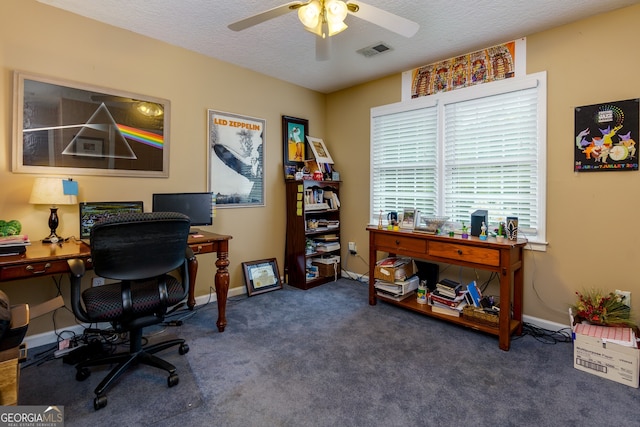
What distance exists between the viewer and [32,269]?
1.84 m

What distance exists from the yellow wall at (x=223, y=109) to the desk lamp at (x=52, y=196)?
0.14 m

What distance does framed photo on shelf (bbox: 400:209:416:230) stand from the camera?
3.11 metres

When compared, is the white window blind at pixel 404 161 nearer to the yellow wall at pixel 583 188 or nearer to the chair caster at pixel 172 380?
the yellow wall at pixel 583 188

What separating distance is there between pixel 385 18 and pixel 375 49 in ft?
4.36

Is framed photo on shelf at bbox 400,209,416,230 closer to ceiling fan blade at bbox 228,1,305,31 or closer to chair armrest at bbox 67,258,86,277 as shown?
ceiling fan blade at bbox 228,1,305,31

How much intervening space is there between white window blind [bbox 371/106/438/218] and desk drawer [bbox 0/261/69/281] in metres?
3.08

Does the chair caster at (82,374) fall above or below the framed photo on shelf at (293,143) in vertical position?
below

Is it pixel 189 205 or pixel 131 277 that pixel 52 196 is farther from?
pixel 131 277

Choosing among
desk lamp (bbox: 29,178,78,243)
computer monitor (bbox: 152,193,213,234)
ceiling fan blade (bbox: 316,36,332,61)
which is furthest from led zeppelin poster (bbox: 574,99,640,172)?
desk lamp (bbox: 29,178,78,243)

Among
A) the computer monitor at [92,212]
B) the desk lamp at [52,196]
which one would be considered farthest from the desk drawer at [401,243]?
the desk lamp at [52,196]

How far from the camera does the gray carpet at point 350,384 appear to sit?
5.44 ft

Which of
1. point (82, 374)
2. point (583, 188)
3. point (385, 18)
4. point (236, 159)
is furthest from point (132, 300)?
point (583, 188)

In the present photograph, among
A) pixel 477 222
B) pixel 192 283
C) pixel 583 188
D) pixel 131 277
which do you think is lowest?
pixel 192 283

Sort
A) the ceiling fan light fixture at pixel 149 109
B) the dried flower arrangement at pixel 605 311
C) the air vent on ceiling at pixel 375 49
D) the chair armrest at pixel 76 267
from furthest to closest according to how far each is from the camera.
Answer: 1. the air vent on ceiling at pixel 375 49
2. the ceiling fan light fixture at pixel 149 109
3. the dried flower arrangement at pixel 605 311
4. the chair armrest at pixel 76 267
